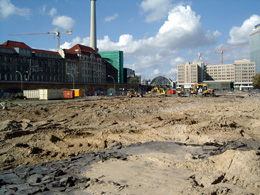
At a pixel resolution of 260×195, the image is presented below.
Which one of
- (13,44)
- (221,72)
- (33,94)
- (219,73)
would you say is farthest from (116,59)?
(221,72)

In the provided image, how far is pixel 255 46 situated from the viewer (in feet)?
566

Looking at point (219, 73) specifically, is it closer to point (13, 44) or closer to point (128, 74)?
point (128, 74)

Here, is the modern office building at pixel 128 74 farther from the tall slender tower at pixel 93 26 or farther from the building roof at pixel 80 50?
the building roof at pixel 80 50

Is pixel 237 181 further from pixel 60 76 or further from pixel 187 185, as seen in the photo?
pixel 60 76

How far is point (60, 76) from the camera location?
7750 centimetres

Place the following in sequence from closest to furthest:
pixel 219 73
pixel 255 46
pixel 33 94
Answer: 1. pixel 33 94
2. pixel 255 46
3. pixel 219 73

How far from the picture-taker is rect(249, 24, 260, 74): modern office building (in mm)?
169025

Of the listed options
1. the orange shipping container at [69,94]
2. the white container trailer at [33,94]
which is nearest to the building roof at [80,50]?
the white container trailer at [33,94]

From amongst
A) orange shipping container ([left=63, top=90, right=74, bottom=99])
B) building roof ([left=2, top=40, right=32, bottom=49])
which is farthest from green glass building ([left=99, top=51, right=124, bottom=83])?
orange shipping container ([left=63, top=90, right=74, bottom=99])

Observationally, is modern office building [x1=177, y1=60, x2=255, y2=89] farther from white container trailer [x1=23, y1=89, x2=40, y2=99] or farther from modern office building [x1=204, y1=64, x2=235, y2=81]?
white container trailer [x1=23, y1=89, x2=40, y2=99]

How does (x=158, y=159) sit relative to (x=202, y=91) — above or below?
below

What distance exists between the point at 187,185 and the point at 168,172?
914 millimetres

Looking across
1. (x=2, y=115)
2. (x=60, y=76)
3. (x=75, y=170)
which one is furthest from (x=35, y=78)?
→ (x=75, y=170)

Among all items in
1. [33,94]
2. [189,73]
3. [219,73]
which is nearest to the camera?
[33,94]
